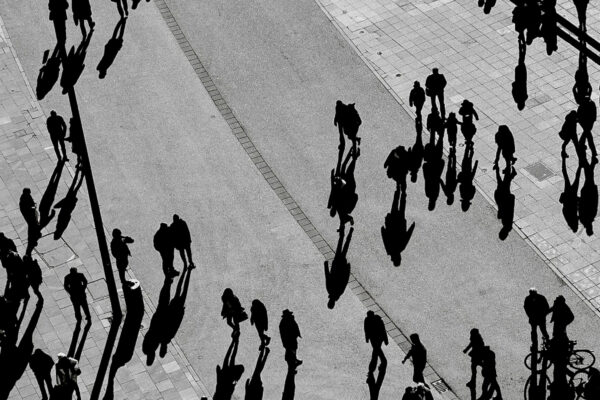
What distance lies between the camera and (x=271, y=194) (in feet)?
56.7

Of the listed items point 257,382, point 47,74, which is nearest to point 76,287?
point 257,382

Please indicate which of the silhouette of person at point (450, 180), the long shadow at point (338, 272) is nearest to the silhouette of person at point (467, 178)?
the silhouette of person at point (450, 180)

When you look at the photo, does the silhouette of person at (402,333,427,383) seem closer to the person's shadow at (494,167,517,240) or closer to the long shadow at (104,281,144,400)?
the person's shadow at (494,167,517,240)

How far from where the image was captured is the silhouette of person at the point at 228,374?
14344 millimetres

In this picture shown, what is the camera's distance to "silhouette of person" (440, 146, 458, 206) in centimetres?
1687

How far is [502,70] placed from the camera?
1923cm

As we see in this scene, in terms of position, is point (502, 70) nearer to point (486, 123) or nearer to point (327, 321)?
point (486, 123)

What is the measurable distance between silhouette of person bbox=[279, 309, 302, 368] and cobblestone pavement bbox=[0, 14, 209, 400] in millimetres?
1166

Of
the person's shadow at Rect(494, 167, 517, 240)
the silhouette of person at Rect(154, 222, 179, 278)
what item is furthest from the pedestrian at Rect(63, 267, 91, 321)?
the person's shadow at Rect(494, 167, 517, 240)

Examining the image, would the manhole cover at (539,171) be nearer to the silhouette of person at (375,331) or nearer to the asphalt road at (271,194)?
the asphalt road at (271,194)

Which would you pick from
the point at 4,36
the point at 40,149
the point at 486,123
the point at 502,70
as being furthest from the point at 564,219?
the point at 4,36

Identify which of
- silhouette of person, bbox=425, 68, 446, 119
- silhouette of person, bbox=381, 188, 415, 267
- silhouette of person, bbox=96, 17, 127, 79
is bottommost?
silhouette of person, bbox=381, 188, 415, 267

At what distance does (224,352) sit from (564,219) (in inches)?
206

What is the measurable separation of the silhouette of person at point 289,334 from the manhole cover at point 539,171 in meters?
4.98
